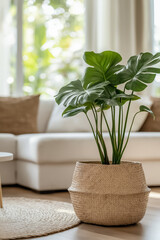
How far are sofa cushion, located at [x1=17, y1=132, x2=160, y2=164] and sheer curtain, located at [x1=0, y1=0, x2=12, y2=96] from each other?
1.57 metres

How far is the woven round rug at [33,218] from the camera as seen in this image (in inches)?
85.0

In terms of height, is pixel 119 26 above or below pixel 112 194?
above

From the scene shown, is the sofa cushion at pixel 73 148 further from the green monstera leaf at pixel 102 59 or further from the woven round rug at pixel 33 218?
the green monstera leaf at pixel 102 59

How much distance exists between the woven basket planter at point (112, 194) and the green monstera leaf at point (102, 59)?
1.75 feet

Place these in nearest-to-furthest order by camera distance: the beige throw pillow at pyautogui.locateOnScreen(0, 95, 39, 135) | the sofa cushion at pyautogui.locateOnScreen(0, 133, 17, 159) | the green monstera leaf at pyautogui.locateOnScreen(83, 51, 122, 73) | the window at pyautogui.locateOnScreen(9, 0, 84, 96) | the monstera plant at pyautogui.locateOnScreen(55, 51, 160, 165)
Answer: the monstera plant at pyautogui.locateOnScreen(55, 51, 160, 165) → the green monstera leaf at pyautogui.locateOnScreen(83, 51, 122, 73) → the sofa cushion at pyautogui.locateOnScreen(0, 133, 17, 159) → the beige throw pillow at pyautogui.locateOnScreen(0, 95, 39, 135) → the window at pyautogui.locateOnScreen(9, 0, 84, 96)

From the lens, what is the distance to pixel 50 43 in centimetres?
539

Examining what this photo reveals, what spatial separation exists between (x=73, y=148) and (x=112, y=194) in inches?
46.6

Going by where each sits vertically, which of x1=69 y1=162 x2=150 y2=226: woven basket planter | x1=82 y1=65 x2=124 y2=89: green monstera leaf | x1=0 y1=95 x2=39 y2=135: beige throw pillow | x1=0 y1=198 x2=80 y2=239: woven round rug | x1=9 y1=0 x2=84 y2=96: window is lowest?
x1=0 y1=198 x2=80 y2=239: woven round rug

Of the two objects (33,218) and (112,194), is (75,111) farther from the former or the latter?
(33,218)

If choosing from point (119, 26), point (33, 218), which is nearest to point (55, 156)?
point (33, 218)

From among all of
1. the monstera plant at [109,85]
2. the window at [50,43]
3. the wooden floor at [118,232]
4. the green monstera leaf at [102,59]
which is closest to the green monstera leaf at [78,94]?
the monstera plant at [109,85]

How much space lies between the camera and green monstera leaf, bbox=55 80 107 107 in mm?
2146

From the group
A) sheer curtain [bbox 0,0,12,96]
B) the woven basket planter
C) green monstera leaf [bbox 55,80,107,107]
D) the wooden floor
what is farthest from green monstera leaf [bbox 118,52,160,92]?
sheer curtain [bbox 0,0,12,96]

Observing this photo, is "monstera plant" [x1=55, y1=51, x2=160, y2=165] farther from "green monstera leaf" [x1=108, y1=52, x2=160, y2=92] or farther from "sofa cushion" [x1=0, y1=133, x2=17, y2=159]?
"sofa cushion" [x1=0, y1=133, x2=17, y2=159]
